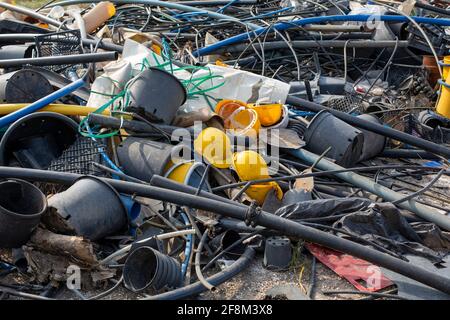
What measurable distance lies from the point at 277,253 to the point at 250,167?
0.77 metres

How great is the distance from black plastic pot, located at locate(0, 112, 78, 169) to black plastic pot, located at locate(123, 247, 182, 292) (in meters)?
1.27

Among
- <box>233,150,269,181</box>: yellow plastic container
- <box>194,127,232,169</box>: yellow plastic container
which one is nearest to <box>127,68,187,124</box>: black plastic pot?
<box>194,127,232,169</box>: yellow plastic container

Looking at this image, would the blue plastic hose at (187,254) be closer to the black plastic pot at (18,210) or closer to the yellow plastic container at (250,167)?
the yellow plastic container at (250,167)

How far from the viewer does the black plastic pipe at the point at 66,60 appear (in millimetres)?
4672

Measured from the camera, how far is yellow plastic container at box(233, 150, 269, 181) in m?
4.07

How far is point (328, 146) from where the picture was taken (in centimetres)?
463

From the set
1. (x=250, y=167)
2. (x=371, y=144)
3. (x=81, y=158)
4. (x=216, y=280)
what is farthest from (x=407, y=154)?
(x=81, y=158)

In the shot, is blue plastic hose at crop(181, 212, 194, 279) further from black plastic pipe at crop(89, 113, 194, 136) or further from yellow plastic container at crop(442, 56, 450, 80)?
yellow plastic container at crop(442, 56, 450, 80)

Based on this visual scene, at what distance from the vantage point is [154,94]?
4.30 m

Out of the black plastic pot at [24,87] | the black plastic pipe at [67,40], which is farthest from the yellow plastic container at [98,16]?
the black plastic pot at [24,87]

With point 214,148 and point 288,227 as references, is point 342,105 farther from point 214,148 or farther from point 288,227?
point 288,227

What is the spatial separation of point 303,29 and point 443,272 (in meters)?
3.84

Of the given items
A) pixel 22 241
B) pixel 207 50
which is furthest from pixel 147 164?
pixel 207 50

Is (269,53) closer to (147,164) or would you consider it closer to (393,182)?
(393,182)
